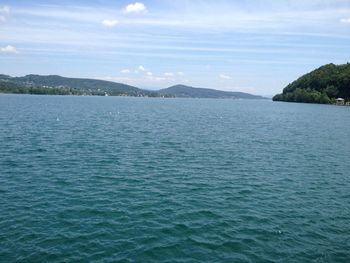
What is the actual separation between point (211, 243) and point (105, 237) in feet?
21.5

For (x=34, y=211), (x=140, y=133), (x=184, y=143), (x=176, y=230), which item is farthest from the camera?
(x=140, y=133)

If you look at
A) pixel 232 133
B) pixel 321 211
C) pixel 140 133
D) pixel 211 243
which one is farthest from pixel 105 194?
pixel 232 133

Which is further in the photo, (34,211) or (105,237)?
(34,211)

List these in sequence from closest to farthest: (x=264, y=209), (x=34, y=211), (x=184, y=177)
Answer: (x=34, y=211)
(x=264, y=209)
(x=184, y=177)

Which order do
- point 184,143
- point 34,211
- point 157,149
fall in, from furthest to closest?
1. point 184,143
2. point 157,149
3. point 34,211

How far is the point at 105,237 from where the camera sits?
892 inches

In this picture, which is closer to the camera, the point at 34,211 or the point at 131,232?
the point at 131,232

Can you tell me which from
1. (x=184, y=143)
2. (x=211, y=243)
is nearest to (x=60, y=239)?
(x=211, y=243)

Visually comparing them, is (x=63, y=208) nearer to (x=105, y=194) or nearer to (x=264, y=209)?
(x=105, y=194)

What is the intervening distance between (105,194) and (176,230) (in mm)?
9039

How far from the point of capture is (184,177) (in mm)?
36812

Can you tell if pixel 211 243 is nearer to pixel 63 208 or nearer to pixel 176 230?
pixel 176 230

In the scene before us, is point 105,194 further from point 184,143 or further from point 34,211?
point 184,143

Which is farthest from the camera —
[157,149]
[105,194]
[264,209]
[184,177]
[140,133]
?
[140,133]
